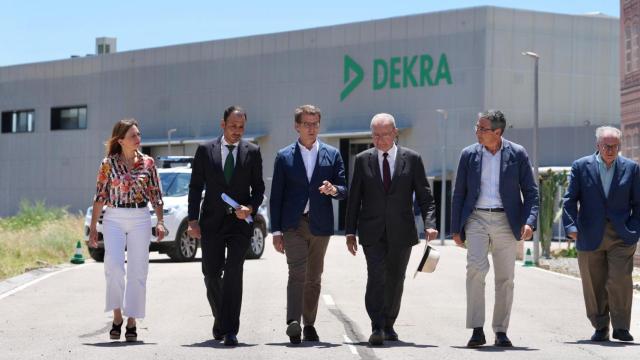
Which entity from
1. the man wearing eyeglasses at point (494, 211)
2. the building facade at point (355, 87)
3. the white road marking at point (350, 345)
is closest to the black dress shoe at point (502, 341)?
the man wearing eyeglasses at point (494, 211)

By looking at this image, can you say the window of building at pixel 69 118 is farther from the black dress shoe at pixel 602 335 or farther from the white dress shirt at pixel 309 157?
the black dress shoe at pixel 602 335

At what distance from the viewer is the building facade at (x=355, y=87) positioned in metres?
62.1

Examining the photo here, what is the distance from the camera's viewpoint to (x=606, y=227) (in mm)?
11711

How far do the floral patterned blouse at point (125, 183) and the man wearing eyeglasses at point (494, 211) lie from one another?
262cm

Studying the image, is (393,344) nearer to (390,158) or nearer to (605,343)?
(390,158)

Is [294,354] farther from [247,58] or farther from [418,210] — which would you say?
[247,58]

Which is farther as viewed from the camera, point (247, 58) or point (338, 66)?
point (247, 58)

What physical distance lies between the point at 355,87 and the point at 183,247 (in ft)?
139

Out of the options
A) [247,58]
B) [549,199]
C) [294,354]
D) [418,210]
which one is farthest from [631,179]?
[247,58]

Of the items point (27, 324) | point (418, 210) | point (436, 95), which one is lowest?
point (27, 324)

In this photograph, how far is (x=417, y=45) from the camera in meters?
64.4

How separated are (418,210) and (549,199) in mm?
22196

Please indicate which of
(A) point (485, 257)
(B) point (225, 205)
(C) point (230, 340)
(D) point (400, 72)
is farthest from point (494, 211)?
(D) point (400, 72)

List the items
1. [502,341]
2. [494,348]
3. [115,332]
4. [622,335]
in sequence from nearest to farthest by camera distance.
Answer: [494,348]
[502,341]
[115,332]
[622,335]
